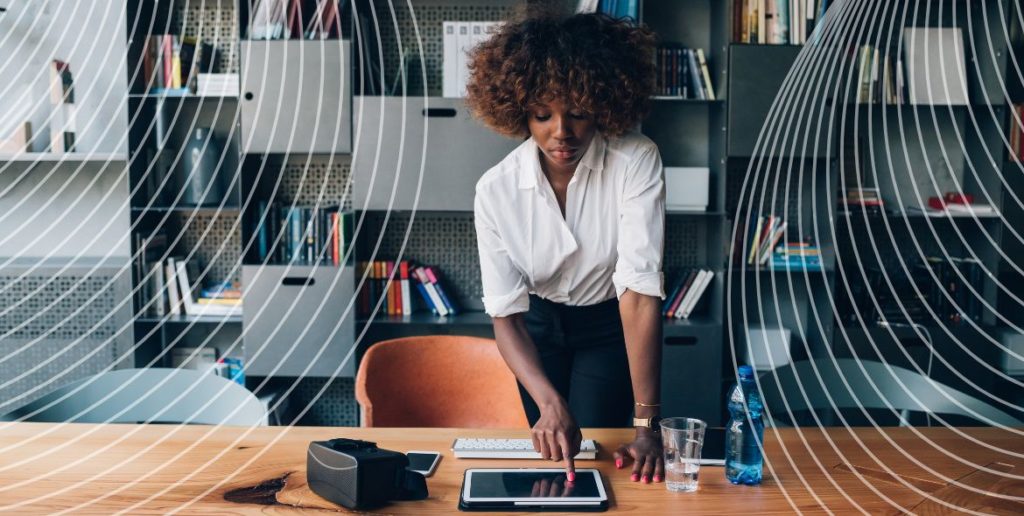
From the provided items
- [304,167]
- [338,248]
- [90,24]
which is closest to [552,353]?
[338,248]

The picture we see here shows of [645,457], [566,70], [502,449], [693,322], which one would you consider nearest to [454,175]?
[693,322]

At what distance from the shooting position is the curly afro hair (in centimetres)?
189

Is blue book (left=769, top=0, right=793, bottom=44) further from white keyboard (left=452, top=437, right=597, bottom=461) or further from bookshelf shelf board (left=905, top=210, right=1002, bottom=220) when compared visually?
white keyboard (left=452, top=437, right=597, bottom=461)

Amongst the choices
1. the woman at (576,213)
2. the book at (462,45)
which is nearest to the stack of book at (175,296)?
the book at (462,45)

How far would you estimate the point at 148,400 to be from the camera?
7.25 ft

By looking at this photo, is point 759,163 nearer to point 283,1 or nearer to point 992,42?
point 992,42

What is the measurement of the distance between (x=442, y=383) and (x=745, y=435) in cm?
108

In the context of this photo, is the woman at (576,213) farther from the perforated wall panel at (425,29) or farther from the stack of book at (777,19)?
the perforated wall panel at (425,29)

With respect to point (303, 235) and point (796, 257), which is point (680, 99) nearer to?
point (796, 257)

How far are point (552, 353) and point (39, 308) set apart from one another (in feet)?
8.32

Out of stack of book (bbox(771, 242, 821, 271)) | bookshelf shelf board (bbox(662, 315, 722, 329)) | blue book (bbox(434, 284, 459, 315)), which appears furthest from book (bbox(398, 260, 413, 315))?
stack of book (bbox(771, 242, 821, 271))

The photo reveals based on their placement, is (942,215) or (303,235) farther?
(303,235)

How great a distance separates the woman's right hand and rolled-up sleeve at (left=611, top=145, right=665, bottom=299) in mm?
406

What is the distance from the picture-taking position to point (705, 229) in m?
4.02
